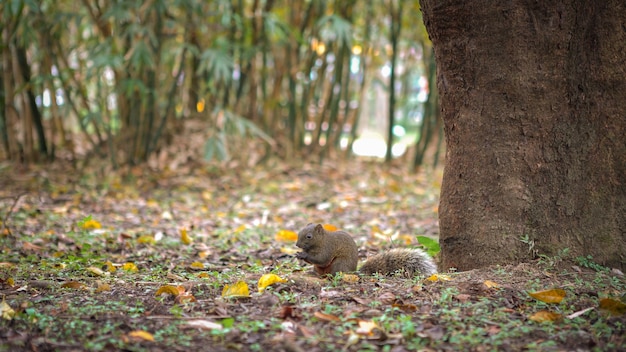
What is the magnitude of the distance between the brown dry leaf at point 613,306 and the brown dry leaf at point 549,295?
8.1 inches

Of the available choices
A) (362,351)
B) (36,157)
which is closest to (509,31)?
(362,351)

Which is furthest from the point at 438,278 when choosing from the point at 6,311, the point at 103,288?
the point at 6,311

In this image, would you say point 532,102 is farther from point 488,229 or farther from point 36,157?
point 36,157

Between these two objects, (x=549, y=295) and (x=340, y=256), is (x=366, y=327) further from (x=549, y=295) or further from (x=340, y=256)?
(x=340, y=256)

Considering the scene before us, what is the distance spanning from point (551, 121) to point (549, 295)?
3.49ft

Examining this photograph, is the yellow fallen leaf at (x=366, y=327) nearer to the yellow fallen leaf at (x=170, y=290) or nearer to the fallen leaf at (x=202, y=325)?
the fallen leaf at (x=202, y=325)

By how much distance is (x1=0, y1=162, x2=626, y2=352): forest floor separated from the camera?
2768mm

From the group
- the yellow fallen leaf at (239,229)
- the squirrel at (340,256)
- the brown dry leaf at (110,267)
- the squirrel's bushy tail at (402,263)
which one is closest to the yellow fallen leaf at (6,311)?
the brown dry leaf at (110,267)

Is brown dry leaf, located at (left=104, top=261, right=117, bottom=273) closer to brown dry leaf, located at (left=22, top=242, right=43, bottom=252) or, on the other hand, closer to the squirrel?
brown dry leaf, located at (left=22, top=242, right=43, bottom=252)

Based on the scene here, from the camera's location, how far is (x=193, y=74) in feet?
29.6

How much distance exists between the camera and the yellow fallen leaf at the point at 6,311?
117 inches

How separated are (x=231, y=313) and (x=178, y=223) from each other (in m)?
3.31

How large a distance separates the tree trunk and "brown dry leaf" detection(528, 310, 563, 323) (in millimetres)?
777

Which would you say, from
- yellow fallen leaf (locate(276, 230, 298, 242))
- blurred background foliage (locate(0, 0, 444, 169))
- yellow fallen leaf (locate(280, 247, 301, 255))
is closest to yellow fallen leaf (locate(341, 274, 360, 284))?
yellow fallen leaf (locate(280, 247, 301, 255))
